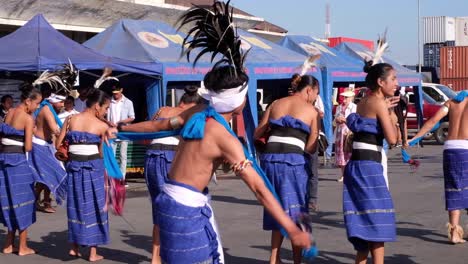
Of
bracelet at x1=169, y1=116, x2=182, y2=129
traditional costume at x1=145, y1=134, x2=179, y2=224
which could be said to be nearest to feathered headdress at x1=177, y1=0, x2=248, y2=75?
bracelet at x1=169, y1=116, x2=182, y2=129

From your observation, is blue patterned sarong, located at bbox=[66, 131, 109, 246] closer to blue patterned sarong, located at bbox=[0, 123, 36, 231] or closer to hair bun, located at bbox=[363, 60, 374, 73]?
blue patterned sarong, located at bbox=[0, 123, 36, 231]

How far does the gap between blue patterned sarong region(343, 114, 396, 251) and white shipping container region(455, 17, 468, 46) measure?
47.8 meters

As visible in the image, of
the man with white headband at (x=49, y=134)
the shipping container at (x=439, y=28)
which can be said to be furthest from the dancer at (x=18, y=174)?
the shipping container at (x=439, y=28)

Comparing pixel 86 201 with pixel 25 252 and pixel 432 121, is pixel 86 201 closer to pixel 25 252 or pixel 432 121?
pixel 25 252

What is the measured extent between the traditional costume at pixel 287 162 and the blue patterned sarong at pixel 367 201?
57cm

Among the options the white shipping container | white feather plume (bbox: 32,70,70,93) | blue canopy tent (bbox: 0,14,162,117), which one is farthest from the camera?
the white shipping container

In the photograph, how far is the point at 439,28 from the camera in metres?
52.4

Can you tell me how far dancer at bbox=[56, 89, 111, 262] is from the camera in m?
8.00

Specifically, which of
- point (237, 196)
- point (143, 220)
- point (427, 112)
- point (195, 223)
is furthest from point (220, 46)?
point (427, 112)

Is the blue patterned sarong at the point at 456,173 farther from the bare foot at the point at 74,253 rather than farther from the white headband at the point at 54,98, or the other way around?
the white headband at the point at 54,98

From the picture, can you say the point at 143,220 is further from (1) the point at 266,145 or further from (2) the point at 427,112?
(2) the point at 427,112

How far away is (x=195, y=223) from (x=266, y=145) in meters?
2.82

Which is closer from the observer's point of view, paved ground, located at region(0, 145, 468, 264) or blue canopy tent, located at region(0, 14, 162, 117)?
paved ground, located at region(0, 145, 468, 264)

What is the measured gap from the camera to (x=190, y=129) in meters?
4.48
